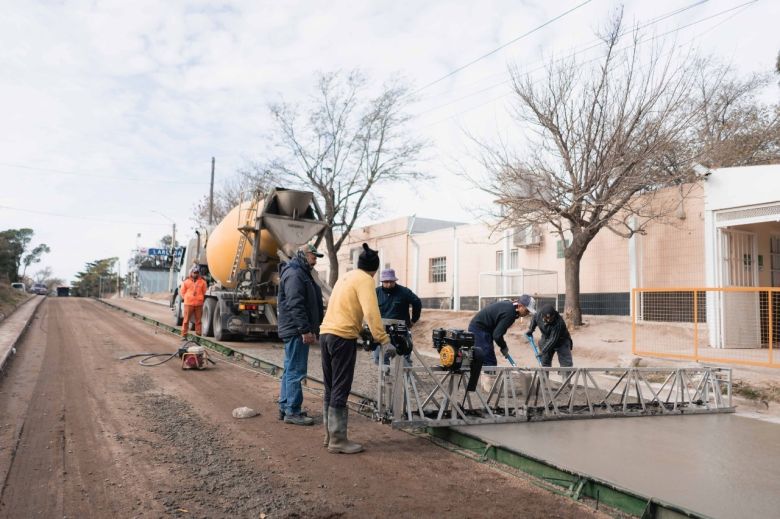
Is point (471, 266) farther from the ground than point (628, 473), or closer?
farther from the ground

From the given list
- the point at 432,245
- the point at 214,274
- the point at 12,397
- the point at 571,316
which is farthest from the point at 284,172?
the point at 12,397

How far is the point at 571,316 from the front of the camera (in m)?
15.6

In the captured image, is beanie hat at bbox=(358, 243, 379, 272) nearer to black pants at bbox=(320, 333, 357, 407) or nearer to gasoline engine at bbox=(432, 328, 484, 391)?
black pants at bbox=(320, 333, 357, 407)

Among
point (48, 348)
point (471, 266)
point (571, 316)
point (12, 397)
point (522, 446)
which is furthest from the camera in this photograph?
point (471, 266)

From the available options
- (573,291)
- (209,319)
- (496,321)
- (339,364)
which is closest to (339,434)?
(339,364)

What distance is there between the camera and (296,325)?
5.76 metres

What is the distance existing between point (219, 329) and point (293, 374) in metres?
8.57

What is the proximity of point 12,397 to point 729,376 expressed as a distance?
9291 millimetres

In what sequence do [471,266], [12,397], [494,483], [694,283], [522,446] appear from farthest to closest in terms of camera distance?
[471,266] → [694,283] → [12,397] → [522,446] → [494,483]

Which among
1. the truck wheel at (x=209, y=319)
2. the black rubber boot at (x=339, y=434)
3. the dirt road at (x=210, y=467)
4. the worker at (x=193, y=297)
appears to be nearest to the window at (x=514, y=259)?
the truck wheel at (x=209, y=319)

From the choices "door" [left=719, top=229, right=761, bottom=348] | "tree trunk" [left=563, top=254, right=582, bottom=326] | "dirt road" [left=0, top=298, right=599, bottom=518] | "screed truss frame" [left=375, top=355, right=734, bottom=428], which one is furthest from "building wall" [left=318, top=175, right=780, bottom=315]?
"dirt road" [left=0, top=298, right=599, bottom=518]

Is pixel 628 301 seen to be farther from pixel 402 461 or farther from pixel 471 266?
pixel 402 461

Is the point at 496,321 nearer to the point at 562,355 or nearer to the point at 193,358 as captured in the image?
the point at 562,355

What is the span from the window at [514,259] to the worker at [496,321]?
Result: 13.7 metres
